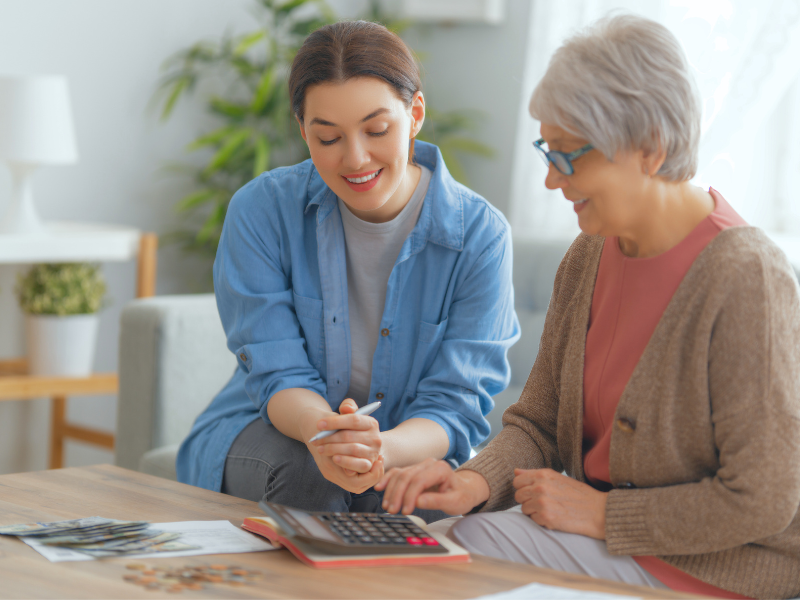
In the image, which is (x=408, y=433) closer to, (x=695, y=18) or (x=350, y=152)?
(x=350, y=152)

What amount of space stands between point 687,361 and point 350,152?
24.6 inches

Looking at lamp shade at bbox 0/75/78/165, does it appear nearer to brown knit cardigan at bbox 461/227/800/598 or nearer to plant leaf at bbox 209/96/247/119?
plant leaf at bbox 209/96/247/119

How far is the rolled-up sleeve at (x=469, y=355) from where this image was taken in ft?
5.03

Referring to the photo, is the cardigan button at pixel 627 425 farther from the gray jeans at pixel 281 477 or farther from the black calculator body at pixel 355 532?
the gray jeans at pixel 281 477

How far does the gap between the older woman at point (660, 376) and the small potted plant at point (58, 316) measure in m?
1.71

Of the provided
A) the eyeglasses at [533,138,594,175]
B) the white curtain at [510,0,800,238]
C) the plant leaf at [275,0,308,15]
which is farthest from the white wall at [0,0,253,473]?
the eyeglasses at [533,138,594,175]

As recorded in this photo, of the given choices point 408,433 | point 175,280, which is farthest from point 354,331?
point 175,280

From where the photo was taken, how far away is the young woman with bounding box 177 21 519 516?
59.1 inches

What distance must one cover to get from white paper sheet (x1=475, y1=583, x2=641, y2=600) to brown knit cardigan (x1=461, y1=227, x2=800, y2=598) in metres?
0.19

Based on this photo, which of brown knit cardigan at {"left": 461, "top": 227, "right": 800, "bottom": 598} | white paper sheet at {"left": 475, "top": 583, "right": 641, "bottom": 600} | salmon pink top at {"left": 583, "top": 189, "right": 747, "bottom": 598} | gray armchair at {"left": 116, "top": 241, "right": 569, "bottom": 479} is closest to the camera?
white paper sheet at {"left": 475, "top": 583, "right": 641, "bottom": 600}

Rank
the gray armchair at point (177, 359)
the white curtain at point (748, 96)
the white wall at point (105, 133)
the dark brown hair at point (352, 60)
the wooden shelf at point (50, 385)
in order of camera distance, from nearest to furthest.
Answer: the dark brown hair at point (352, 60) → the gray armchair at point (177, 359) → the white curtain at point (748, 96) → the wooden shelf at point (50, 385) → the white wall at point (105, 133)

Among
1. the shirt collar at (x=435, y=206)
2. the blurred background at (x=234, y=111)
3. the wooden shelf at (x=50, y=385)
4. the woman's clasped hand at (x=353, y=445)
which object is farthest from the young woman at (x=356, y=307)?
the blurred background at (x=234, y=111)

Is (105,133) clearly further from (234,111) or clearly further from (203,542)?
(203,542)

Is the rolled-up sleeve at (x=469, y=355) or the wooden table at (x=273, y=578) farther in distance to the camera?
the rolled-up sleeve at (x=469, y=355)
